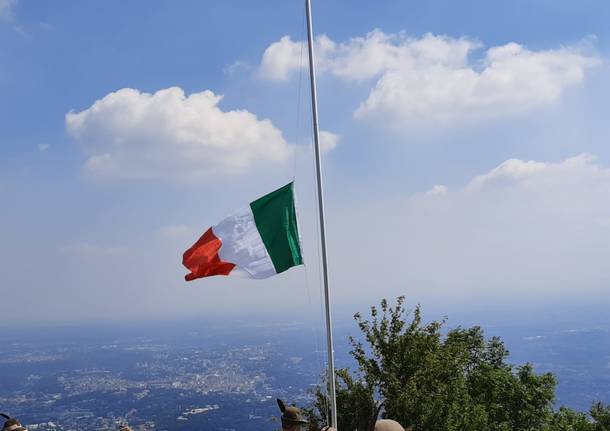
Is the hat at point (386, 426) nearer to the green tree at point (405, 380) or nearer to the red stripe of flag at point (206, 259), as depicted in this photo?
the red stripe of flag at point (206, 259)

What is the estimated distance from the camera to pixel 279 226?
10.3 metres

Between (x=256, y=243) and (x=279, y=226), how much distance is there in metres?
0.53

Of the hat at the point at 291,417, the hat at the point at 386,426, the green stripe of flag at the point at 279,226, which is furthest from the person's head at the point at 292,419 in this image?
the green stripe of flag at the point at 279,226

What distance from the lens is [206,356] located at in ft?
656

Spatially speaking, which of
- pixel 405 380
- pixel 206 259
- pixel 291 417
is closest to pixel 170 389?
pixel 405 380

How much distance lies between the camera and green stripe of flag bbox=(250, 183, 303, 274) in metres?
10.2

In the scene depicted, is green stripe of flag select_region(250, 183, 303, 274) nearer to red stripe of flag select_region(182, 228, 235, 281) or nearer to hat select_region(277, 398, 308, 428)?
red stripe of flag select_region(182, 228, 235, 281)

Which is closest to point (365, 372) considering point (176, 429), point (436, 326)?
point (436, 326)

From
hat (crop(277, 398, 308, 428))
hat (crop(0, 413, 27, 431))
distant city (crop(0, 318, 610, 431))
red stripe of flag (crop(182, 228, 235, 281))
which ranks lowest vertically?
distant city (crop(0, 318, 610, 431))

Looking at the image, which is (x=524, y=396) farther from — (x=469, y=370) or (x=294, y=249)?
(x=294, y=249)

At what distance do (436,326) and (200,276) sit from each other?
1165cm

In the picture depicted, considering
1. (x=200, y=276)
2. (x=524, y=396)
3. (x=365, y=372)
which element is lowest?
(x=524, y=396)

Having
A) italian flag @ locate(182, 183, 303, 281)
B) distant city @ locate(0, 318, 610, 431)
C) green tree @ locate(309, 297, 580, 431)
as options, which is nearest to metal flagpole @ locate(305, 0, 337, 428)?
italian flag @ locate(182, 183, 303, 281)

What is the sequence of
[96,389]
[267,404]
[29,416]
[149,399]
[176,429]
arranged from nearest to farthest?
[176,429], [29,416], [267,404], [149,399], [96,389]
